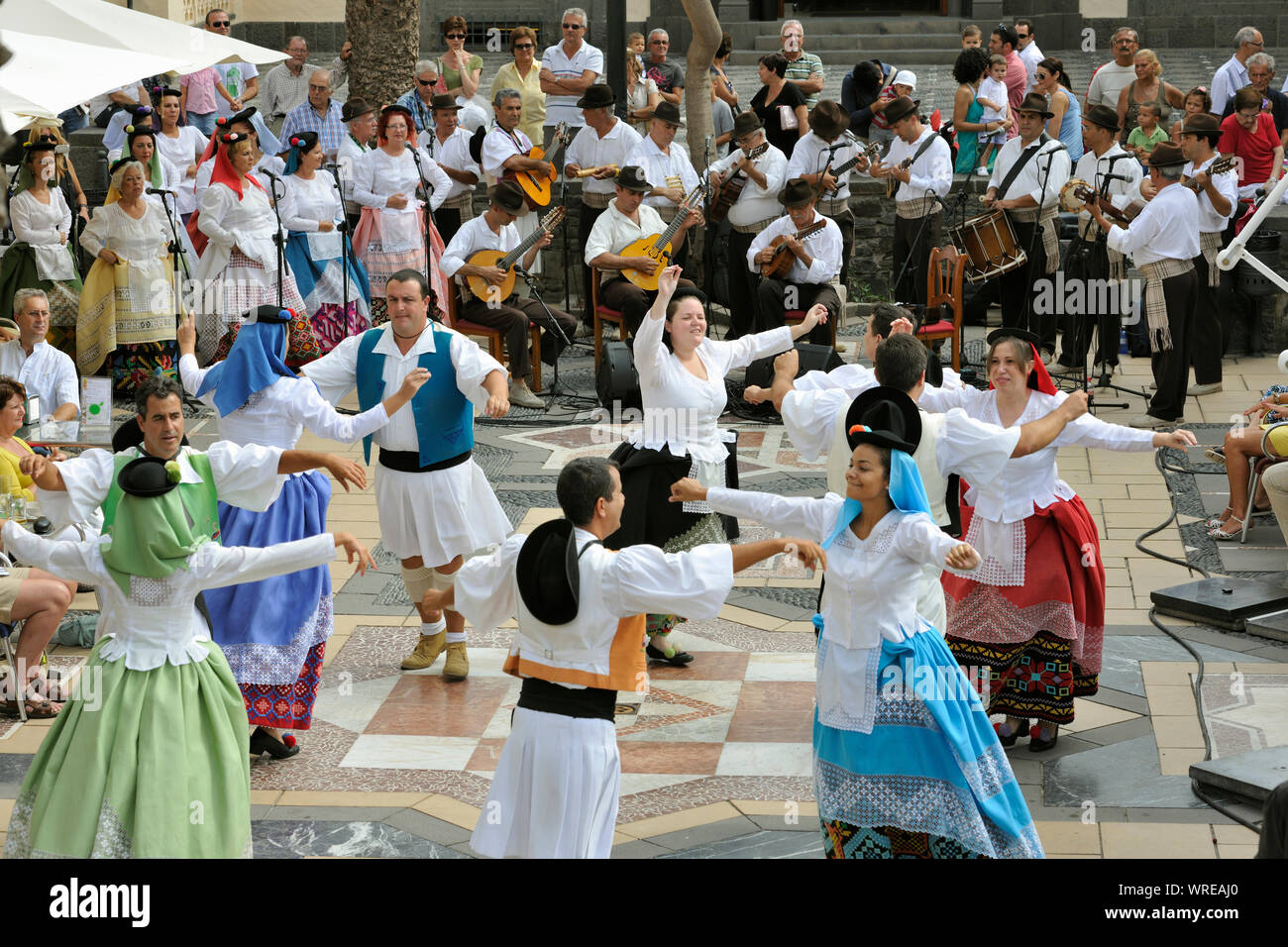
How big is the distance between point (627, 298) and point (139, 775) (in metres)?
7.74

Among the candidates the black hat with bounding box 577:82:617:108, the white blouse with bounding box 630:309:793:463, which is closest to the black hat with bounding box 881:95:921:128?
the black hat with bounding box 577:82:617:108

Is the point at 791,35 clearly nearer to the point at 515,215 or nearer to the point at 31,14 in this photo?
the point at 515,215

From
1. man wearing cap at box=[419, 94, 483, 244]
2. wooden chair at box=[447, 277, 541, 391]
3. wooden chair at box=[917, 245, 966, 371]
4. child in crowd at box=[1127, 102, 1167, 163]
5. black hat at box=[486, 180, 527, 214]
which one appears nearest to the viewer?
black hat at box=[486, 180, 527, 214]

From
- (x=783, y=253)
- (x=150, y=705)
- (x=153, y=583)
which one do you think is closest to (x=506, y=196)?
(x=783, y=253)

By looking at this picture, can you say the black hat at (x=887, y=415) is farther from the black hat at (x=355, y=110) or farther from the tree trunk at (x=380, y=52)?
the tree trunk at (x=380, y=52)

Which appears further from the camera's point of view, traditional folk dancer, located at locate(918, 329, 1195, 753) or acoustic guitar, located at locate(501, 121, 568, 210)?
acoustic guitar, located at locate(501, 121, 568, 210)

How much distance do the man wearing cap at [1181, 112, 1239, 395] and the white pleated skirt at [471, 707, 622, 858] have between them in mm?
8442

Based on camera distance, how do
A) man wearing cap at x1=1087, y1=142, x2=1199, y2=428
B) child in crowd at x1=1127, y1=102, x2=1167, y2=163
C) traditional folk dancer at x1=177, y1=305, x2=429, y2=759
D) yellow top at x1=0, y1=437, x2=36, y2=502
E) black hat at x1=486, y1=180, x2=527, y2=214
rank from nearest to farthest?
traditional folk dancer at x1=177, y1=305, x2=429, y2=759, yellow top at x1=0, y1=437, x2=36, y2=502, man wearing cap at x1=1087, y1=142, x2=1199, y2=428, black hat at x1=486, y1=180, x2=527, y2=214, child in crowd at x1=1127, y1=102, x2=1167, y2=163

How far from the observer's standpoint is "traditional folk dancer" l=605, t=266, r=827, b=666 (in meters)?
7.32

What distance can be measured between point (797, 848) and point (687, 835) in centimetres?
41

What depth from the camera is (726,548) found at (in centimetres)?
485

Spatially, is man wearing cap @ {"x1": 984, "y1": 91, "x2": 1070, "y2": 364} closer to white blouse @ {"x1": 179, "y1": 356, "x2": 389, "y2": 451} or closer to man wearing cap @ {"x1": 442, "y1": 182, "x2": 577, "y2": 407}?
man wearing cap @ {"x1": 442, "y1": 182, "x2": 577, "y2": 407}

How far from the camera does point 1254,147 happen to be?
13453mm

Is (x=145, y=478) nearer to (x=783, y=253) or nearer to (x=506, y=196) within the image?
(x=506, y=196)
